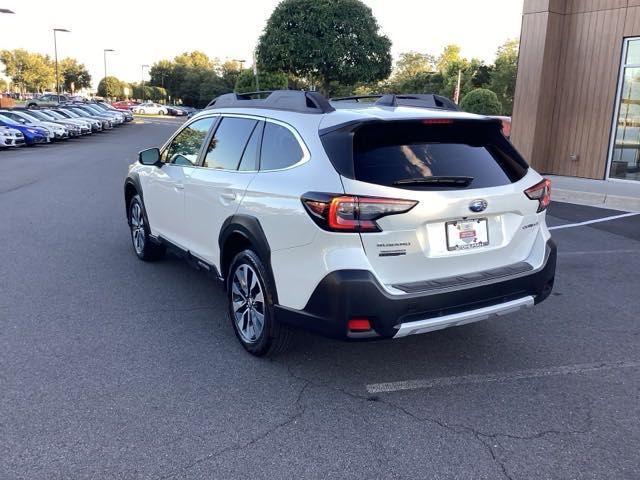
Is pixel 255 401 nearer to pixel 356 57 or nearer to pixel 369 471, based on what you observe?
pixel 369 471

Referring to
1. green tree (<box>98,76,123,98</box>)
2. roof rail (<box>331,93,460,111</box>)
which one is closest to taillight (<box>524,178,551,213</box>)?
roof rail (<box>331,93,460,111</box>)

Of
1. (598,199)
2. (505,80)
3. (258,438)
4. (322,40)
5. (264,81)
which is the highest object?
(322,40)

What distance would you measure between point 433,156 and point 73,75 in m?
107

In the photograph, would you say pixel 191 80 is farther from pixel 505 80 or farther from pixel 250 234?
pixel 250 234

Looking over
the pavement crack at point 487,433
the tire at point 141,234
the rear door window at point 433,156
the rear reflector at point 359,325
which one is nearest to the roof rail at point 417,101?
the rear door window at point 433,156

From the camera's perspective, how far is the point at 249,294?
13.5 ft

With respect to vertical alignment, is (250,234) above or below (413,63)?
below

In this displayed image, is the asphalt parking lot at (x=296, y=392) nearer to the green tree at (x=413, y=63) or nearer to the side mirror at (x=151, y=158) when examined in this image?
the side mirror at (x=151, y=158)

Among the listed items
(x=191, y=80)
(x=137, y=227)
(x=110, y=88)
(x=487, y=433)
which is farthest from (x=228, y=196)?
(x=110, y=88)

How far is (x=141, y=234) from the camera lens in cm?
654

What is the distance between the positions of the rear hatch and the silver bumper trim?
20 cm

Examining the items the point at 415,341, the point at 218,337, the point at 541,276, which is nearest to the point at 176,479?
the point at 218,337

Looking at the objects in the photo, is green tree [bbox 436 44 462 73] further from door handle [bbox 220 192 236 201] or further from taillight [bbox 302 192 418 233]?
taillight [bbox 302 192 418 233]

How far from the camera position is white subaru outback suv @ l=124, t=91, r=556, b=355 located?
130 inches
